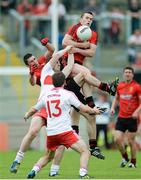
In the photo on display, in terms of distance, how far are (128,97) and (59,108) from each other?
6445 mm

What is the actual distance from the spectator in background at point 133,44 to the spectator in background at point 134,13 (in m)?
0.18

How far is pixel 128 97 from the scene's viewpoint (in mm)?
24000

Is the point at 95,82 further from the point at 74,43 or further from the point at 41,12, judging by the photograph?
the point at 41,12

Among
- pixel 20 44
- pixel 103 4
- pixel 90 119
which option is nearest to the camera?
pixel 90 119

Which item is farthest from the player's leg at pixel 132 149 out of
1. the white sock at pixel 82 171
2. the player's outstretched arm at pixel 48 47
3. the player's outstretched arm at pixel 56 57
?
the white sock at pixel 82 171

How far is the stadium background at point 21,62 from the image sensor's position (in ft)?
105

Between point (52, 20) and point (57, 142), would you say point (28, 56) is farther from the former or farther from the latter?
point (52, 20)

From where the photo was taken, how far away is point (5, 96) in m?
32.4

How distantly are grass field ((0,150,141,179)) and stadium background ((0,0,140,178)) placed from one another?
4187 mm

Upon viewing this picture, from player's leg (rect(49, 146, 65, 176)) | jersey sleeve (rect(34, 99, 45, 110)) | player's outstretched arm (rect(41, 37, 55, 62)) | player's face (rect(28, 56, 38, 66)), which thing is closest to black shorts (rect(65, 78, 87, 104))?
player's outstretched arm (rect(41, 37, 55, 62))

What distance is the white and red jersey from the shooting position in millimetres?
17719

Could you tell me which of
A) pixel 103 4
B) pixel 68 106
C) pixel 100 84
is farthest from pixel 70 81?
pixel 103 4

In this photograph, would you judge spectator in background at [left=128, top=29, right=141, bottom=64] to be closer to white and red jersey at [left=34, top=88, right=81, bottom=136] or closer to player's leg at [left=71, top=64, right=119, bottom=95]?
player's leg at [left=71, top=64, right=119, bottom=95]

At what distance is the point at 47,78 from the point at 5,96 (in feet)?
43.6
